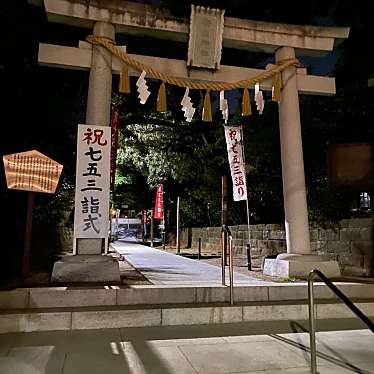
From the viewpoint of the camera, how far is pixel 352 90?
9562 millimetres

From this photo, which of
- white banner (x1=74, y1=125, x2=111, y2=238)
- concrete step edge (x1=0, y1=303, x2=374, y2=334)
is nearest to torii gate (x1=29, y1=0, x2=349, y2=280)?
white banner (x1=74, y1=125, x2=111, y2=238)

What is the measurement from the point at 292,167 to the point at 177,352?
4.94 meters

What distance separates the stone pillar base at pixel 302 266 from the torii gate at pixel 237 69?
0.7 inches

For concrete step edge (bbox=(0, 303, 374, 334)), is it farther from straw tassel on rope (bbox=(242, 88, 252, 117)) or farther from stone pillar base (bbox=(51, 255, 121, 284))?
straw tassel on rope (bbox=(242, 88, 252, 117))

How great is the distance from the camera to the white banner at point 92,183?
246 inches

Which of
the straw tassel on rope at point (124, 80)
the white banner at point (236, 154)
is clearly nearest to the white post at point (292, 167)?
the white banner at point (236, 154)

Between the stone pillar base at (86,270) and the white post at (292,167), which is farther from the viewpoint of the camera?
the white post at (292,167)

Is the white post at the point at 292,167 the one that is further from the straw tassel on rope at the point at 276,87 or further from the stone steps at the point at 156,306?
the stone steps at the point at 156,306

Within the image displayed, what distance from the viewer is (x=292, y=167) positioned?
7.56 m

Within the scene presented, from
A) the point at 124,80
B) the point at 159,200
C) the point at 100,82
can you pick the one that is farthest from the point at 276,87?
the point at 159,200

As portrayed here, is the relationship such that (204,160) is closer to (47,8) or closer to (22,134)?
(22,134)

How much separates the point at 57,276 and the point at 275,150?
8178mm

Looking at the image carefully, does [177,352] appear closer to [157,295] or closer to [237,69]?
[157,295]

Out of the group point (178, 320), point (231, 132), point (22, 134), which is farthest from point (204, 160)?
point (178, 320)
